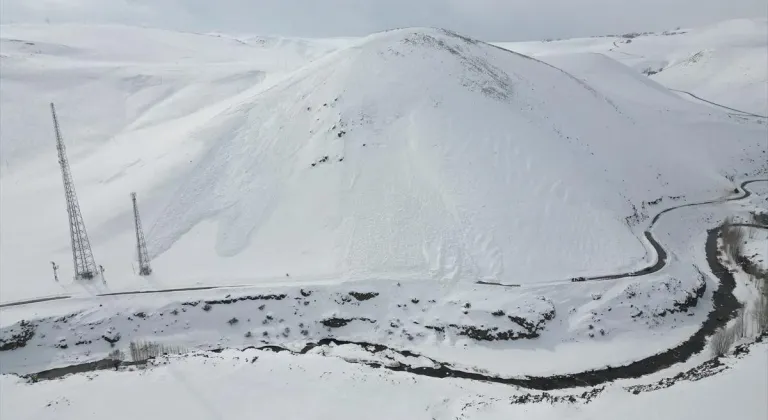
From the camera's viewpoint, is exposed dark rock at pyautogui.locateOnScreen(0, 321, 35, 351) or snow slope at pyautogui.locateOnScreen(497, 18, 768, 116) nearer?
exposed dark rock at pyautogui.locateOnScreen(0, 321, 35, 351)

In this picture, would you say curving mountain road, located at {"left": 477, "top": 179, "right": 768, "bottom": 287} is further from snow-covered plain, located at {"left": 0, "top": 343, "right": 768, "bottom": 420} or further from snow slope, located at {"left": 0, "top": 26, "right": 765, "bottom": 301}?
snow-covered plain, located at {"left": 0, "top": 343, "right": 768, "bottom": 420}

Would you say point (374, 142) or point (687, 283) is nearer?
point (687, 283)

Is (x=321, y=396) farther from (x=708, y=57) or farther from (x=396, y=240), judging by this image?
(x=708, y=57)

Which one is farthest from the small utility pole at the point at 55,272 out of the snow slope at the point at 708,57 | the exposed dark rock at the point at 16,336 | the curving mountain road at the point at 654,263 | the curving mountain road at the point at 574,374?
the snow slope at the point at 708,57

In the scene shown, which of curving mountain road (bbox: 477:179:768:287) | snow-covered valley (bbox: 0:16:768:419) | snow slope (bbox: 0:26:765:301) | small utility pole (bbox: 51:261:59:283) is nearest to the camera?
snow-covered valley (bbox: 0:16:768:419)

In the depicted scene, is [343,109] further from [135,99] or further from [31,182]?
[135,99]

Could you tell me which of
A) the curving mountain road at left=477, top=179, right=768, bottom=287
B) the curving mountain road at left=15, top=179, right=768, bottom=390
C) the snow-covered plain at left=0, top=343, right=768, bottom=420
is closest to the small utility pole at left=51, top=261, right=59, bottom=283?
the curving mountain road at left=15, top=179, right=768, bottom=390

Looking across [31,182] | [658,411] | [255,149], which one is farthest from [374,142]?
[31,182]
